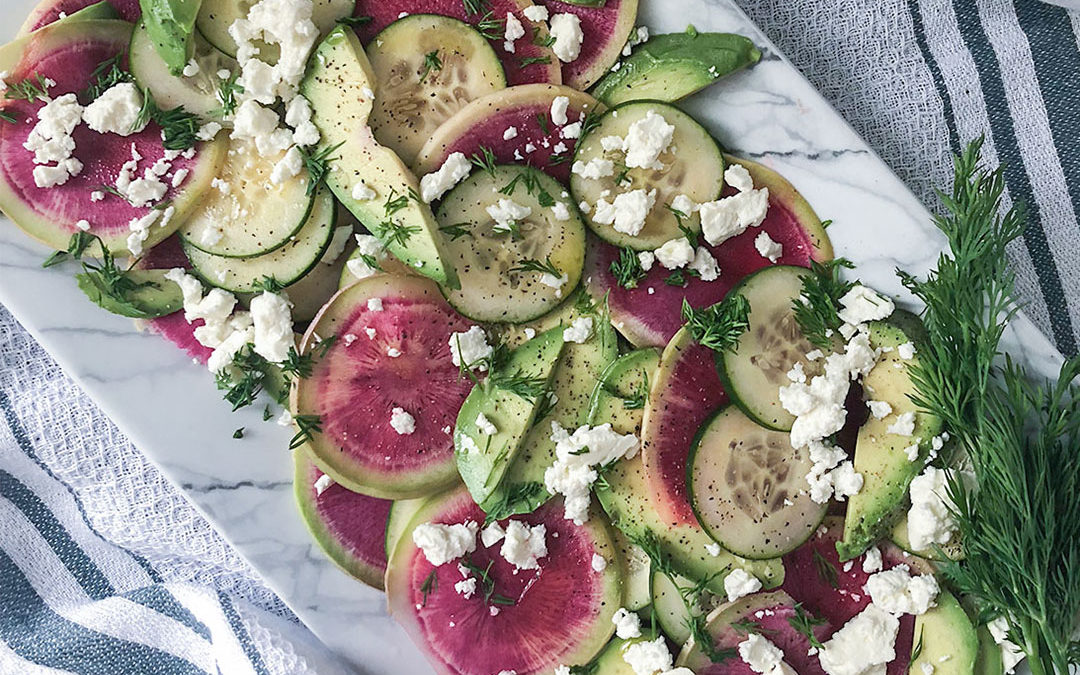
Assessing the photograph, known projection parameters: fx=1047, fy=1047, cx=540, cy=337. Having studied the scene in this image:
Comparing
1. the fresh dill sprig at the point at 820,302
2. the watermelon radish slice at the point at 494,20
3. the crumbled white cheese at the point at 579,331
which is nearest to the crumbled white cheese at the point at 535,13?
the watermelon radish slice at the point at 494,20

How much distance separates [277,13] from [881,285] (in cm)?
129

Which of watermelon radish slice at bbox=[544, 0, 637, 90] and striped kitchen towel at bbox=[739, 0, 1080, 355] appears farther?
Result: striped kitchen towel at bbox=[739, 0, 1080, 355]

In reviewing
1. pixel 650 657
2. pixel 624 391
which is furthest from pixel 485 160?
pixel 650 657

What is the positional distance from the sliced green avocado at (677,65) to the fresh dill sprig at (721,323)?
0.43 meters

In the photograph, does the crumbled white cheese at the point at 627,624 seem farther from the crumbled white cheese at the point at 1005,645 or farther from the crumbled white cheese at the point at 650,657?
the crumbled white cheese at the point at 1005,645

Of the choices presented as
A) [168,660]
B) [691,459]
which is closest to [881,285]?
[691,459]

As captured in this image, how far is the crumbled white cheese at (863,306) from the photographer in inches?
80.2

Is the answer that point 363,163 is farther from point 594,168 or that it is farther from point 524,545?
point 524,545

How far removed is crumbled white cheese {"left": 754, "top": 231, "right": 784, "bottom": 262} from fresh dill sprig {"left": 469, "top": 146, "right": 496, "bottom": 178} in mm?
540

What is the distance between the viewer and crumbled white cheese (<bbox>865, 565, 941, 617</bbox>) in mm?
2035

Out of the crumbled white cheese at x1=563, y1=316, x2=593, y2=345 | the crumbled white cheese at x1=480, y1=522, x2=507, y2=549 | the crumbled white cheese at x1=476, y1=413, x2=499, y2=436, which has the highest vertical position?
the crumbled white cheese at x1=563, y1=316, x2=593, y2=345

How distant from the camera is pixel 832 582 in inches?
83.0

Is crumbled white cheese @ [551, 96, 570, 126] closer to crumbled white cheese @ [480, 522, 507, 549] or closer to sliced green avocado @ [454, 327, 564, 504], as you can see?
sliced green avocado @ [454, 327, 564, 504]

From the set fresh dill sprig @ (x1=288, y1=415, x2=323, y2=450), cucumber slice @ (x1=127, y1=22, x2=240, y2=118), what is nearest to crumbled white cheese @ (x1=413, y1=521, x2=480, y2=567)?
fresh dill sprig @ (x1=288, y1=415, x2=323, y2=450)
